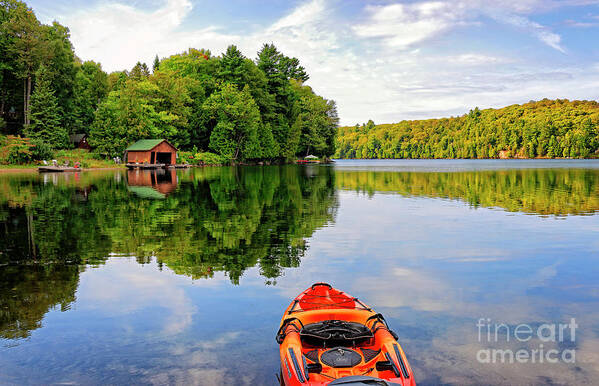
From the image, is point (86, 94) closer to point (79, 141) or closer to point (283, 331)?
point (79, 141)

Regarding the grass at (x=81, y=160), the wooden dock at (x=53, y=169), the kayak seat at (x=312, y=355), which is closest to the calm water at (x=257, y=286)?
the kayak seat at (x=312, y=355)

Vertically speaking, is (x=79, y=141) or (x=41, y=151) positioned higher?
(x=79, y=141)

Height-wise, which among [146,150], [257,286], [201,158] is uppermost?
[146,150]

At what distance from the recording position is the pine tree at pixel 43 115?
73.1 m

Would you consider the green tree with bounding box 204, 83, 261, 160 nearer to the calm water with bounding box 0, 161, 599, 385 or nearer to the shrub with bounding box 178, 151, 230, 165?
the shrub with bounding box 178, 151, 230, 165

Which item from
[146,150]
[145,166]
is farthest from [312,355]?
[145,166]

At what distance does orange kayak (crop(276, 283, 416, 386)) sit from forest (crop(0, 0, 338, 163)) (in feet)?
244

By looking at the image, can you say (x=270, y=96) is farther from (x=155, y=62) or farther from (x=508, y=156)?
(x=508, y=156)

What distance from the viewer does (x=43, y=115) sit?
7531 centimetres

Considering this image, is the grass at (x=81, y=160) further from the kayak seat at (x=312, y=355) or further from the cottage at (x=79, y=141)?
the kayak seat at (x=312, y=355)

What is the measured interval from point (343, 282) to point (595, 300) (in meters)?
5.92

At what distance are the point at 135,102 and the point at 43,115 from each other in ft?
52.5

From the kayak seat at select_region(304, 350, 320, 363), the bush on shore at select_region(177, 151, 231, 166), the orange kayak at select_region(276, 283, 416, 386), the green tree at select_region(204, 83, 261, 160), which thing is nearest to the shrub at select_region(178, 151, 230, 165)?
the bush on shore at select_region(177, 151, 231, 166)

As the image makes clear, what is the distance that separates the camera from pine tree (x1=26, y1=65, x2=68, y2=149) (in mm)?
73125
